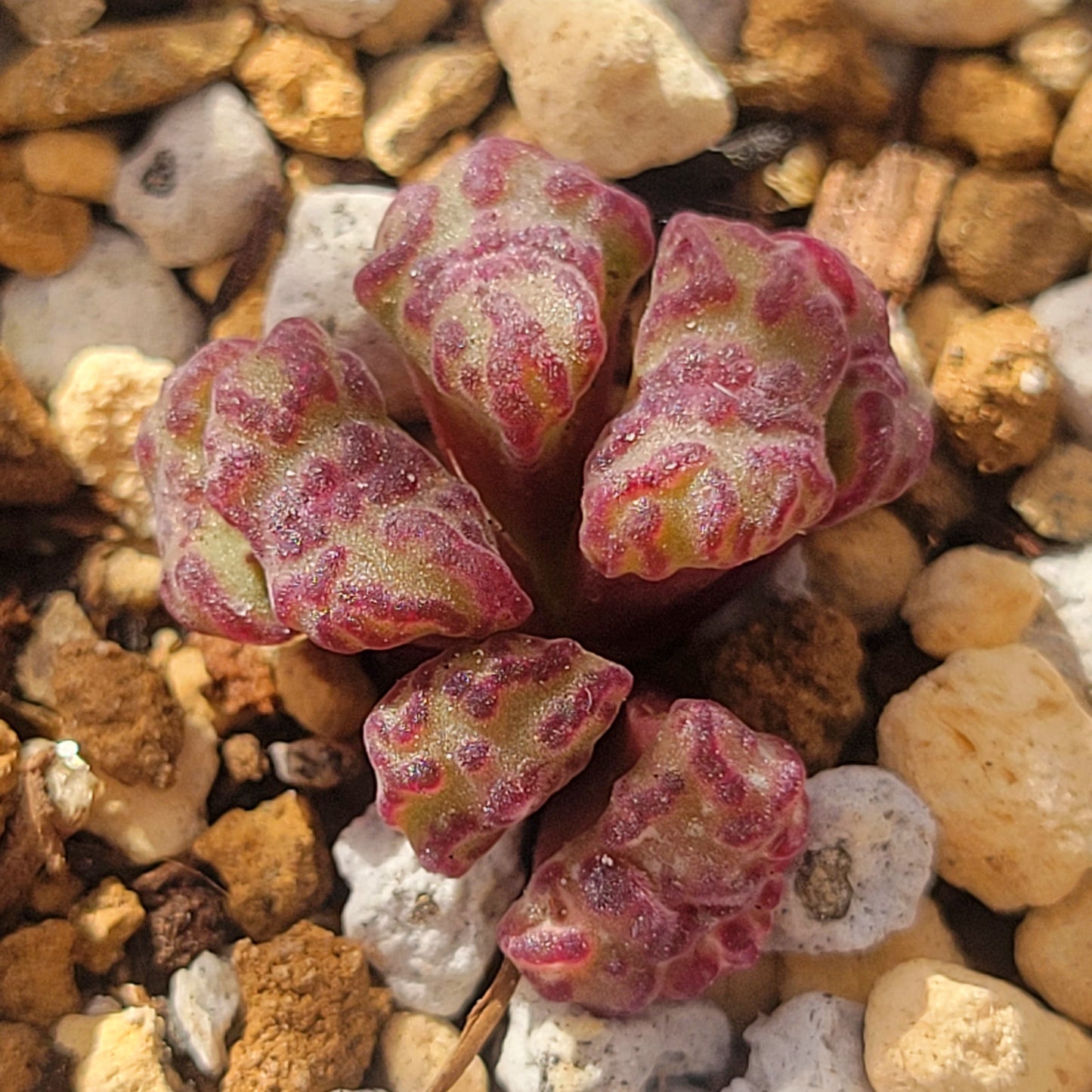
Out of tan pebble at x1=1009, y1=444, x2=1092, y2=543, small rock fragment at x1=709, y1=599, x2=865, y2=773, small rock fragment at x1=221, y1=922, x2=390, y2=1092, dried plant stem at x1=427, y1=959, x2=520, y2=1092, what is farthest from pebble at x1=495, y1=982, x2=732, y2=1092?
tan pebble at x1=1009, y1=444, x2=1092, y2=543

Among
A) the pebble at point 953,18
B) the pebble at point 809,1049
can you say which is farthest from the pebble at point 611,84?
the pebble at point 809,1049

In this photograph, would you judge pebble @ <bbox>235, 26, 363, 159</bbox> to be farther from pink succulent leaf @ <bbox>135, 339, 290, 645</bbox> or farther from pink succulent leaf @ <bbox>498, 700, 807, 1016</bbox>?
pink succulent leaf @ <bbox>498, 700, 807, 1016</bbox>

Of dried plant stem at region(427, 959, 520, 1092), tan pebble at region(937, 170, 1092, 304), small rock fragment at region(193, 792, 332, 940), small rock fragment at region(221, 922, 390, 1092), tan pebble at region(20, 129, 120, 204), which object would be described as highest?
tan pebble at region(20, 129, 120, 204)

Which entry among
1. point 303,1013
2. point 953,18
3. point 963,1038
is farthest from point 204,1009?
point 953,18

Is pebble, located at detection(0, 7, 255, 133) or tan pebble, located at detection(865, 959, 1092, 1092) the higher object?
pebble, located at detection(0, 7, 255, 133)

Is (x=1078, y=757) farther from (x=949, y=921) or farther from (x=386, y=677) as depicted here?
(x=386, y=677)

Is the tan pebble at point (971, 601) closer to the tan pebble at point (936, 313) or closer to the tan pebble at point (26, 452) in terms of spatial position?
the tan pebble at point (936, 313)
